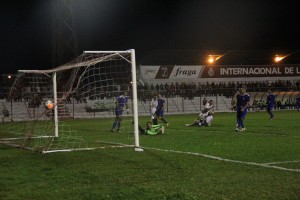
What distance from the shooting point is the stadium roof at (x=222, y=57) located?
2218 inches

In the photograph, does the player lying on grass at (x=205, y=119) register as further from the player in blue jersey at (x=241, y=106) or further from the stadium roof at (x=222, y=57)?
the stadium roof at (x=222, y=57)

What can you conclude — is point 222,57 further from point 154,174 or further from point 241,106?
point 154,174

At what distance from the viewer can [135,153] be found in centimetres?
1337

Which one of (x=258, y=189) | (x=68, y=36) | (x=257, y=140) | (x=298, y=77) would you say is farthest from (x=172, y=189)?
(x=298, y=77)

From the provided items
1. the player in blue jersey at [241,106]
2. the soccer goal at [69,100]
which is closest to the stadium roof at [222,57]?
the soccer goal at [69,100]

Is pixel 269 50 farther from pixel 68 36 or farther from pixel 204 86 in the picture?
pixel 68 36

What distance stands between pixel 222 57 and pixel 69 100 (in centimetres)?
3276

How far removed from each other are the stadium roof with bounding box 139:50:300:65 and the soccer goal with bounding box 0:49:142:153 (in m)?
14.4

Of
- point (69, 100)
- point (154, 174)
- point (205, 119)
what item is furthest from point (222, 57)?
point (154, 174)

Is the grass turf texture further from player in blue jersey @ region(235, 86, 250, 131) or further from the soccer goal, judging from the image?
player in blue jersey @ region(235, 86, 250, 131)

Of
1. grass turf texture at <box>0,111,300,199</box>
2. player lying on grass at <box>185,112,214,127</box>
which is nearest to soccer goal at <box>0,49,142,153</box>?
grass turf texture at <box>0,111,300,199</box>

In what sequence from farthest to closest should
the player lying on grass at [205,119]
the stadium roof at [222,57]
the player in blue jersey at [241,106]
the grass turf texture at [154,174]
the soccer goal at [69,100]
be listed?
the stadium roof at [222,57]
the player lying on grass at [205,119]
the player in blue jersey at [241,106]
the soccer goal at [69,100]
the grass turf texture at [154,174]

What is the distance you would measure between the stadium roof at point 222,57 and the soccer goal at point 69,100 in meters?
14.4

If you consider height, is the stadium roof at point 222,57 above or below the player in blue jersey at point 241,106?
above
